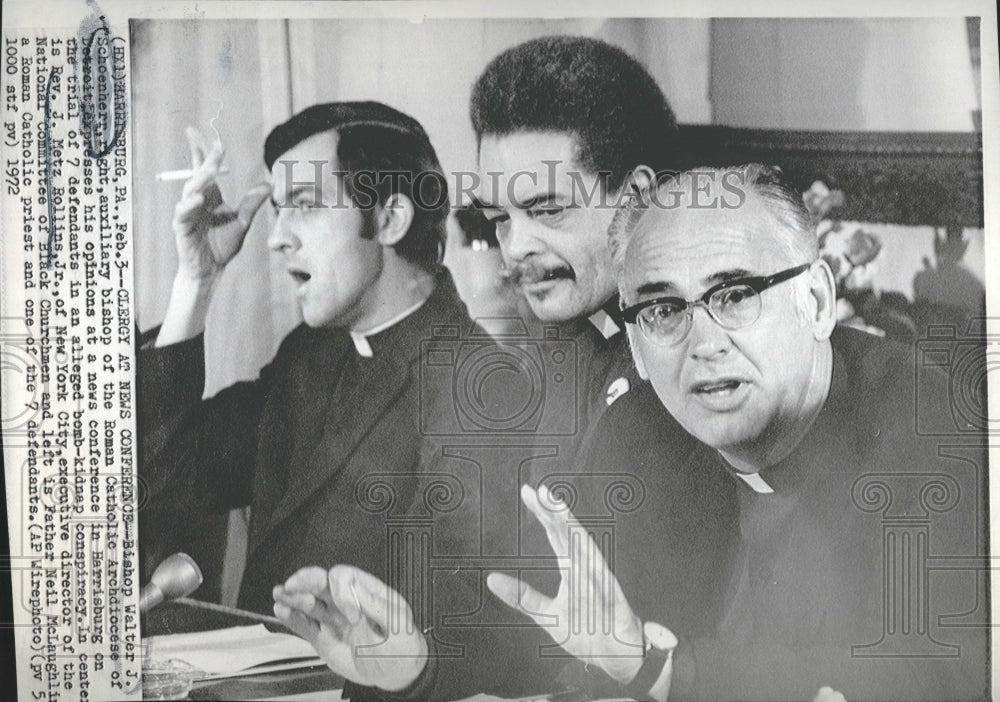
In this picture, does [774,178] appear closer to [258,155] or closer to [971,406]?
[971,406]

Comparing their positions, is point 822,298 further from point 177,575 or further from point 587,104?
point 177,575

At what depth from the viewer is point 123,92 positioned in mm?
1219

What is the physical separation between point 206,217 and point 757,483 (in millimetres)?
805

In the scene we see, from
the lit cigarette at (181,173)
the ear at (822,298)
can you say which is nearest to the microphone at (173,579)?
the lit cigarette at (181,173)

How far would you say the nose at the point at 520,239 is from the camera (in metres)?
1.21

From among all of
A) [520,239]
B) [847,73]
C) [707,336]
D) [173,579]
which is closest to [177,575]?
[173,579]

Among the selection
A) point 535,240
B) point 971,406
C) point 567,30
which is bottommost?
point 971,406

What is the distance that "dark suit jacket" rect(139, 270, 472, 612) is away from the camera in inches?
48.0

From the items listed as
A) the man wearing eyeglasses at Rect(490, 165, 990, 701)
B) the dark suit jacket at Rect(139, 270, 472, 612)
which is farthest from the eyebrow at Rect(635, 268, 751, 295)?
the dark suit jacket at Rect(139, 270, 472, 612)

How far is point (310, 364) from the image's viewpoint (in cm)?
122

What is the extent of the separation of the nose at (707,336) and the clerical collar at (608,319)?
→ 3.8 inches

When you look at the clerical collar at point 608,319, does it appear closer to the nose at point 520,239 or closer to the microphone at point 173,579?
the nose at point 520,239

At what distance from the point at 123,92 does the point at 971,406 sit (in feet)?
3.92

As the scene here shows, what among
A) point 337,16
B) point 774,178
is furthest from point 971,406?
point 337,16
